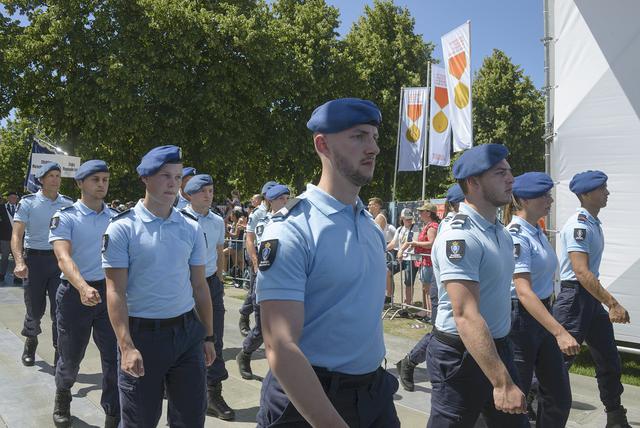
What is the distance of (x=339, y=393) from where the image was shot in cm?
198

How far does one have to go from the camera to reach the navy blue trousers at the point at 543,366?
132 inches

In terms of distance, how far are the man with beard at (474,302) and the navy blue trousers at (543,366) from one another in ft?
2.12

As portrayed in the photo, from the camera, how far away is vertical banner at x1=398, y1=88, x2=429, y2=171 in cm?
1413

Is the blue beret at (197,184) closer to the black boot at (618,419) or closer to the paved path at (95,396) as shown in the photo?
the paved path at (95,396)

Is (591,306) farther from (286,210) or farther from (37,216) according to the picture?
(37,216)

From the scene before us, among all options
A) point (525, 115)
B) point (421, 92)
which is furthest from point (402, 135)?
point (525, 115)

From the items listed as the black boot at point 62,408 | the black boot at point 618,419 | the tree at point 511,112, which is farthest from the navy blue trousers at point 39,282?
the tree at point 511,112

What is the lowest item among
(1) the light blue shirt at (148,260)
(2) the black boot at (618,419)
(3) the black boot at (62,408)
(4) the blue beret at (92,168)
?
(3) the black boot at (62,408)

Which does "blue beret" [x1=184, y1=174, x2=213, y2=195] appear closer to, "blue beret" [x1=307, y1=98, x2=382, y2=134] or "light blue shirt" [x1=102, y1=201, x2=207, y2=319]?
"light blue shirt" [x1=102, y1=201, x2=207, y2=319]

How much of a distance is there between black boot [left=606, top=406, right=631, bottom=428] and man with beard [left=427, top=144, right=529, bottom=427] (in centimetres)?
214

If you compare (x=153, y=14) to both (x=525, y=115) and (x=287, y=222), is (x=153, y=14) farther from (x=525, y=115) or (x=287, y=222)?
(x=525, y=115)

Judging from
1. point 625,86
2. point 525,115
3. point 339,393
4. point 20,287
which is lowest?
point 20,287

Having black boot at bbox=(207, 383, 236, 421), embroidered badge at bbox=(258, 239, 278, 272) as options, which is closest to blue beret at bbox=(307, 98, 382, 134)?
embroidered badge at bbox=(258, 239, 278, 272)

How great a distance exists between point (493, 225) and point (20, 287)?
1196cm
